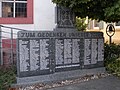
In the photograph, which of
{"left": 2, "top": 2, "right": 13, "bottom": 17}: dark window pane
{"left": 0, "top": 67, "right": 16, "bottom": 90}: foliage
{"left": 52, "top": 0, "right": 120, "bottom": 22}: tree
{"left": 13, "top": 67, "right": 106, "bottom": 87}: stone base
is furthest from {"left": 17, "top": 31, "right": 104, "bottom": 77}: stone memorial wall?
{"left": 2, "top": 2, "right": 13, "bottom": 17}: dark window pane

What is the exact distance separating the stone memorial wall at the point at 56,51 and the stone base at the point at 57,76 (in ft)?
0.37

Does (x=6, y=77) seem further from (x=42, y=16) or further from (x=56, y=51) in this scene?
(x=42, y=16)

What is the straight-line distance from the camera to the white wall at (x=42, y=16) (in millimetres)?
10148

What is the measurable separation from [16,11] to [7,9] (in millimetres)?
342

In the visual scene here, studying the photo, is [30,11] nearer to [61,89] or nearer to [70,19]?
[70,19]

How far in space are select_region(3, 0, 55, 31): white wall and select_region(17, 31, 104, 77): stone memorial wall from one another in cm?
208

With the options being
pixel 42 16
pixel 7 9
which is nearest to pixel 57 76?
pixel 42 16

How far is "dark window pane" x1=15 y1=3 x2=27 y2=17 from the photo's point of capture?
33.2 feet

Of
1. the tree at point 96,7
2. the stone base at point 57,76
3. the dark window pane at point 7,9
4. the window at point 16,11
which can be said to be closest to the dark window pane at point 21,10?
the window at point 16,11

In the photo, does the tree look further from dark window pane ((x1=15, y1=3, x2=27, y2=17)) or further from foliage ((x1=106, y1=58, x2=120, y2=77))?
dark window pane ((x1=15, y1=3, x2=27, y2=17))

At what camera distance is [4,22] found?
31.9ft

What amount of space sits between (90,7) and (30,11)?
8.24 ft

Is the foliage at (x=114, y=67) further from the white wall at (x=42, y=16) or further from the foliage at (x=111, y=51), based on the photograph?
the white wall at (x=42, y=16)

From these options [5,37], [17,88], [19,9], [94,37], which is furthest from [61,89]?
[19,9]
